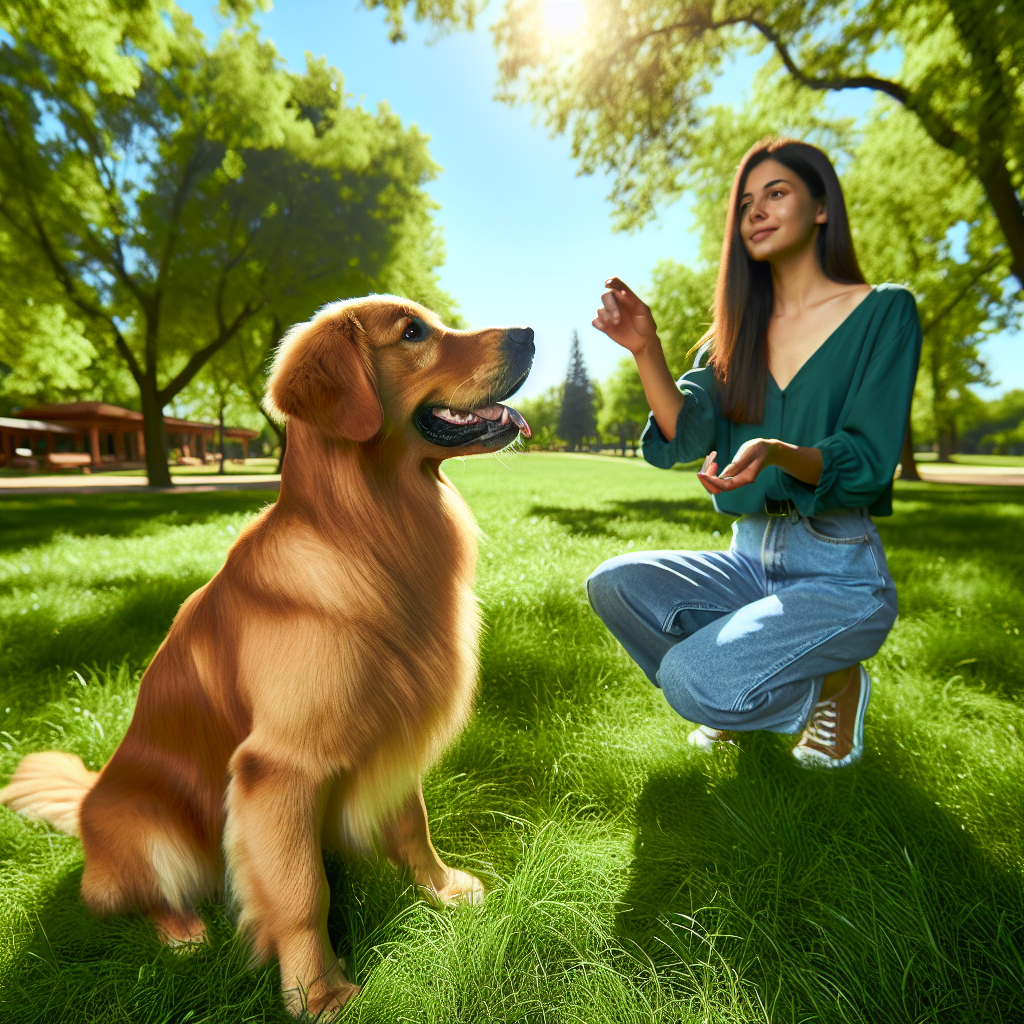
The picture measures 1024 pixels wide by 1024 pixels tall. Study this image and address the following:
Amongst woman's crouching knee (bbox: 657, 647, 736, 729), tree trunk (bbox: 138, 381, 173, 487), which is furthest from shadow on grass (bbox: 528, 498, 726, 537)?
tree trunk (bbox: 138, 381, 173, 487)

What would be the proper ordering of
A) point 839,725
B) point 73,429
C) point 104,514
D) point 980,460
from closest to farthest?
1. point 839,725
2. point 104,514
3. point 73,429
4. point 980,460

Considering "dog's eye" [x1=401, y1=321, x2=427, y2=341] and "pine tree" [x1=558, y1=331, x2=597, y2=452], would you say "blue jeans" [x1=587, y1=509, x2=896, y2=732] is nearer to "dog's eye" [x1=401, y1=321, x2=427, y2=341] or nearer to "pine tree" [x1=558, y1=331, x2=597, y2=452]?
"dog's eye" [x1=401, y1=321, x2=427, y2=341]

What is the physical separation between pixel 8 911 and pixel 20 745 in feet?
3.51

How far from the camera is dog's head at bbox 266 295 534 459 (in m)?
1.70

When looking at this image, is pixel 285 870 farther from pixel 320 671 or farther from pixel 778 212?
pixel 778 212

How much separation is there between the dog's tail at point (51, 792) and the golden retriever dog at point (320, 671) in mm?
367

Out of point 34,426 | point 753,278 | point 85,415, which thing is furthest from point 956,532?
point 34,426

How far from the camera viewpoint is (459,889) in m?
1.87

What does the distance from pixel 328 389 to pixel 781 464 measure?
1398mm

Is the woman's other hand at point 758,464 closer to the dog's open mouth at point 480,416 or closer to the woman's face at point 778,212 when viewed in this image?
the dog's open mouth at point 480,416

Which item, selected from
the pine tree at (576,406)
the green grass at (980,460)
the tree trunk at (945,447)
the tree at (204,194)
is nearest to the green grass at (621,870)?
the tree at (204,194)

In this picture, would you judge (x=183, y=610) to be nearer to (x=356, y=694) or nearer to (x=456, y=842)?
(x=356, y=694)

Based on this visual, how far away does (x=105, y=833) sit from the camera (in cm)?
167

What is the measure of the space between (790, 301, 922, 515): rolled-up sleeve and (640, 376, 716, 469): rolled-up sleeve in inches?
20.2
